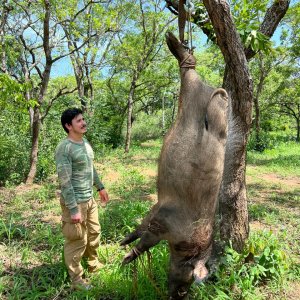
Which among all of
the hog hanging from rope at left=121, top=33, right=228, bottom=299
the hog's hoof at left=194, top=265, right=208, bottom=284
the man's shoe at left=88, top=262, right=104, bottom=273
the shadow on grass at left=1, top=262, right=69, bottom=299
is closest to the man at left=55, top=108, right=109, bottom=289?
→ the shadow on grass at left=1, top=262, right=69, bottom=299

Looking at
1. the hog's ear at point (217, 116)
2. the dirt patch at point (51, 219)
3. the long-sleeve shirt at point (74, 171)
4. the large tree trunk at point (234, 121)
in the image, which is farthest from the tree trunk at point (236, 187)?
the dirt patch at point (51, 219)

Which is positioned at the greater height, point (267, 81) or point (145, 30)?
point (145, 30)

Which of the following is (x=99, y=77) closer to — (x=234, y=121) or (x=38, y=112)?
(x=38, y=112)

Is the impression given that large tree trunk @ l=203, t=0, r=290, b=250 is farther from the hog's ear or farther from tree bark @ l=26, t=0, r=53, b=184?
tree bark @ l=26, t=0, r=53, b=184

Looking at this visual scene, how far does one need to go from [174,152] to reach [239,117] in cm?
141

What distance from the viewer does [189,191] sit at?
202cm

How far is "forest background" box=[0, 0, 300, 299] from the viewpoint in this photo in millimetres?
7074

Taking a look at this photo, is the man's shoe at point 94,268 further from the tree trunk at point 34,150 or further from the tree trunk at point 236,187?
the tree trunk at point 34,150

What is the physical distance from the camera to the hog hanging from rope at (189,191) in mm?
2023

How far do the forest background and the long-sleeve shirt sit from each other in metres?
0.92

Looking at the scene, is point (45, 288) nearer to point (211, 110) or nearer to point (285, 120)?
point (211, 110)

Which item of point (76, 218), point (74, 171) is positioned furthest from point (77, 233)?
point (74, 171)

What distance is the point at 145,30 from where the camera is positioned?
14664mm

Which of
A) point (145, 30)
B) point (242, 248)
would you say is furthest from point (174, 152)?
point (145, 30)
